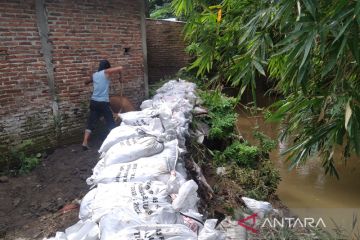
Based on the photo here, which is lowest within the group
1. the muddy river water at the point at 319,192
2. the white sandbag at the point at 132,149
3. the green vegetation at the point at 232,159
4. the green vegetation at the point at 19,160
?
the muddy river water at the point at 319,192

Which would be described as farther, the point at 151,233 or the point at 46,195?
the point at 46,195

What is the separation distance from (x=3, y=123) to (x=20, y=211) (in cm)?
134

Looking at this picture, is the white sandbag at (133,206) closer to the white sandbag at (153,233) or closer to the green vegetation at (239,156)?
the white sandbag at (153,233)

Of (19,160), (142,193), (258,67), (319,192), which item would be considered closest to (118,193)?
(142,193)

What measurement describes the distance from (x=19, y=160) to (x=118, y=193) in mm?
2499

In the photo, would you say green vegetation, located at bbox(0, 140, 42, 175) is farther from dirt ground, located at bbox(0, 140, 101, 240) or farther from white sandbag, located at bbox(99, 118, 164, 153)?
white sandbag, located at bbox(99, 118, 164, 153)

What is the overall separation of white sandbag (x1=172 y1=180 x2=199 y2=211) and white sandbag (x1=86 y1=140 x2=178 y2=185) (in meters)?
0.39

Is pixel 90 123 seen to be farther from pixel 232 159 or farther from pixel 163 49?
pixel 163 49

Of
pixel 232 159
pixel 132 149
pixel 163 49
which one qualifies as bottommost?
pixel 232 159

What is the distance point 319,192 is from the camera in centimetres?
671

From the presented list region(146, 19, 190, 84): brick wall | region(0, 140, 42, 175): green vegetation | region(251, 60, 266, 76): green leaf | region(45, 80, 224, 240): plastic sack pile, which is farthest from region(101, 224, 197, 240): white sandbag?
region(146, 19, 190, 84): brick wall

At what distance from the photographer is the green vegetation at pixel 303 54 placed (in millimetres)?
1605

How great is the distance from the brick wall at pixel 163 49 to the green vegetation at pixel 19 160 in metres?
4.88

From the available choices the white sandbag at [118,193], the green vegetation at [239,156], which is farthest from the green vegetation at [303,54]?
the green vegetation at [239,156]
